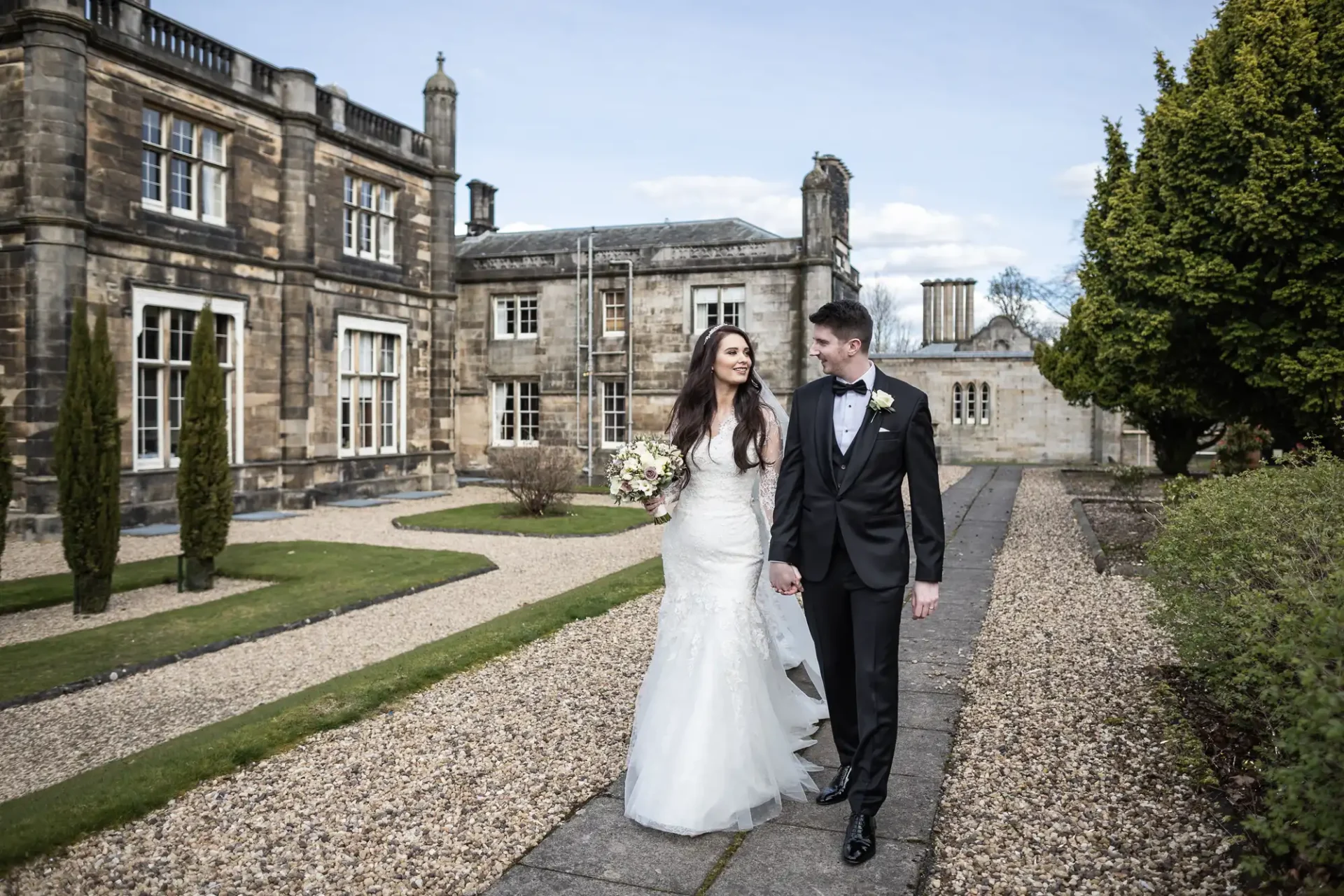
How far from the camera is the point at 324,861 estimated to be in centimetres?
378

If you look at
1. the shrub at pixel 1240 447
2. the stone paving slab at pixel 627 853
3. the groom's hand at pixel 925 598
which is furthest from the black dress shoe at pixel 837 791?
the shrub at pixel 1240 447

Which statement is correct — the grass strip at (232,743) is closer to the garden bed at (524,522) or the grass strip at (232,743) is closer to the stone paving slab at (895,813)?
the stone paving slab at (895,813)

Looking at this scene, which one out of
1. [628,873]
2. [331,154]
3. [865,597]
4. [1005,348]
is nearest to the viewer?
[628,873]

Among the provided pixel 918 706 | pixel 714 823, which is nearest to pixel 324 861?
pixel 714 823

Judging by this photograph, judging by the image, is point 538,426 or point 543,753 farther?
point 538,426

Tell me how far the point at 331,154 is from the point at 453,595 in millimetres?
12637

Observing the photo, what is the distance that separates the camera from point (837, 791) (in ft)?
13.4

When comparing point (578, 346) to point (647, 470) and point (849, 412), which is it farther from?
point (849, 412)

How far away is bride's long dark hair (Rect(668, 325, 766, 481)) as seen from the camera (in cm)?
432

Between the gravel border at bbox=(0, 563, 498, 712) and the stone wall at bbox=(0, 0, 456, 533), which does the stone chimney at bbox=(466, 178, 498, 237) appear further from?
the gravel border at bbox=(0, 563, 498, 712)

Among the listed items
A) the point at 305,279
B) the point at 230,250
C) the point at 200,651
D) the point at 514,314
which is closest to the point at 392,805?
the point at 200,651

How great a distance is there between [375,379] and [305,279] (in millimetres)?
3150

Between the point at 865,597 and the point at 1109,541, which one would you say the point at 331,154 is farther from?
the point at 865,597

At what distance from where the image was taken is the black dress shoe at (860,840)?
354 cm
